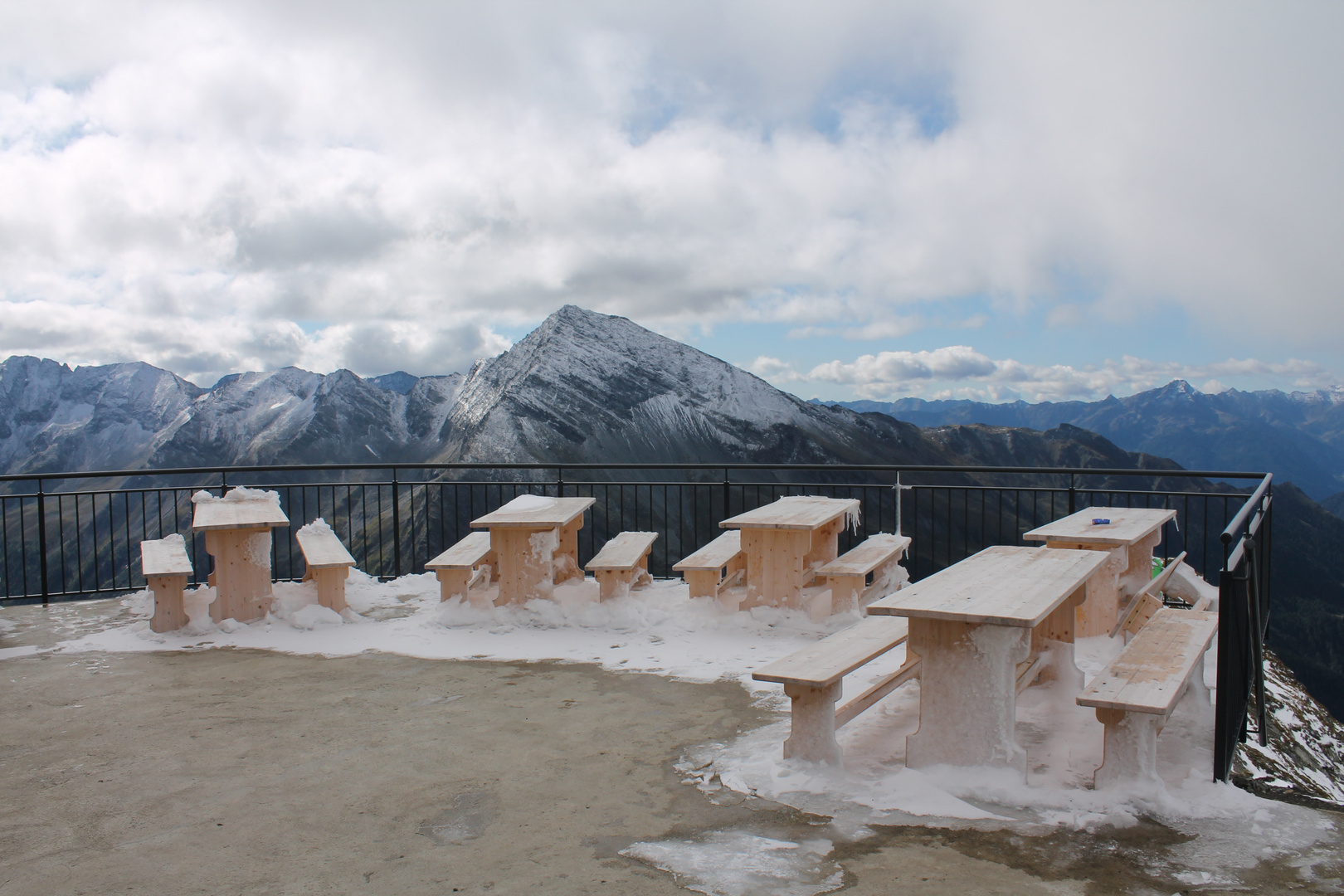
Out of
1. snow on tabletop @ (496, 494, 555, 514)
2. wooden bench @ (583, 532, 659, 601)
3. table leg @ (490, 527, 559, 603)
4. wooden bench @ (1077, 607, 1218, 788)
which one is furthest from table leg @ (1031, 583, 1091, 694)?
snow on tabletop @ (496, 494, 555, 514)

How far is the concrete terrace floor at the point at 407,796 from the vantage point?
8.68ft

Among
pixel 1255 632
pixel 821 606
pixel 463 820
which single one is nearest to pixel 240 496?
pixel 463 820

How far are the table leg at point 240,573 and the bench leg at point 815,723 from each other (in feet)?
15.2

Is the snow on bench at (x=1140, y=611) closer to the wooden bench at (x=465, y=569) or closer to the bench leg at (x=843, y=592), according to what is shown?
the bench leg at (x=843, y=592)

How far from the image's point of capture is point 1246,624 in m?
3.69

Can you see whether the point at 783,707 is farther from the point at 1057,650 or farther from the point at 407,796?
the point at 407,796

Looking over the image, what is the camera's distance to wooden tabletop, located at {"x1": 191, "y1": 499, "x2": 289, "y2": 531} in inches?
237

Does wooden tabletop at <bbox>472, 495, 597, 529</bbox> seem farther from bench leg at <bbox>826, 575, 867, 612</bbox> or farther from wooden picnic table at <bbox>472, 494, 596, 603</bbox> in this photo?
bench leg at <bbox>826, 575, 867, 612</bbox>

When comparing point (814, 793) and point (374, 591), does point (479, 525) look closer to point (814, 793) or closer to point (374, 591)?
point (374, 591)

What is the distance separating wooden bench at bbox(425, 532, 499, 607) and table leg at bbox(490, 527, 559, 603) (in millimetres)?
232

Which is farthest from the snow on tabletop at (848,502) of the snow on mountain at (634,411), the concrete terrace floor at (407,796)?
the snow on mountain at (634,411)

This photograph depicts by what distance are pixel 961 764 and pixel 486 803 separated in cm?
196

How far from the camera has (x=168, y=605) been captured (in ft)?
20.3

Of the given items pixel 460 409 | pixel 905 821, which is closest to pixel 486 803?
pixel 905 821
